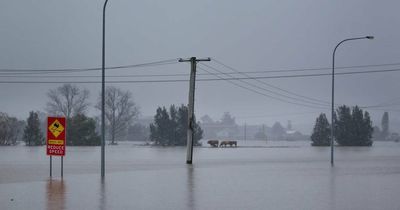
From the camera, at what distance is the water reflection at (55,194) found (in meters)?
16.4

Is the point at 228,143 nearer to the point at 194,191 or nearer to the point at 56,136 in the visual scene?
the point at 56,136

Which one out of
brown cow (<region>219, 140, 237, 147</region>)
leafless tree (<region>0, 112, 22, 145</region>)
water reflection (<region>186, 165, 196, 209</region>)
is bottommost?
brown cow (<region>219, 140, 237, 147</region>)

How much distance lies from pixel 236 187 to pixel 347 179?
6.86 m

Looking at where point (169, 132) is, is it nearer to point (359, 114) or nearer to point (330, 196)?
point (359, 114)

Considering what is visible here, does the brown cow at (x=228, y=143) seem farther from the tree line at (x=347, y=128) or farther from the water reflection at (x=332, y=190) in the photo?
the water reflection at (x=332, y=190)

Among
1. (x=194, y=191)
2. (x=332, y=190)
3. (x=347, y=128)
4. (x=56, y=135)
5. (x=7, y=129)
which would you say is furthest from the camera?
(x=347, y=128)

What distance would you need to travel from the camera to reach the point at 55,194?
19.4 meters

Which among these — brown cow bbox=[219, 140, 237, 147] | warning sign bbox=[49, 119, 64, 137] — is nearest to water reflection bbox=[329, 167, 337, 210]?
warning sign bbox=[49, 119, 64, 137]

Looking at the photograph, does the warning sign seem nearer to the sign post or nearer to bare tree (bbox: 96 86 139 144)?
the sign post

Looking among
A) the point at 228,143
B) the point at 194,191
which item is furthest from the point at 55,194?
the point at 228,143

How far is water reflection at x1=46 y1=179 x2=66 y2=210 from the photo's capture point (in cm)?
1636

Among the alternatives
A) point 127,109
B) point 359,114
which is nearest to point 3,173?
point 359,114

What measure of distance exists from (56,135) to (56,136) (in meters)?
0.04

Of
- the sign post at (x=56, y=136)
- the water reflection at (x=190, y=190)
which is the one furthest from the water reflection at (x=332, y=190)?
the sign post at (x=56, y=136)
